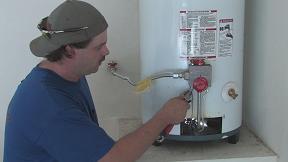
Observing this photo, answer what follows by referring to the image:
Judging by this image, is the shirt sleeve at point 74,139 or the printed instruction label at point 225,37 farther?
the printed instruction label at point 225,37

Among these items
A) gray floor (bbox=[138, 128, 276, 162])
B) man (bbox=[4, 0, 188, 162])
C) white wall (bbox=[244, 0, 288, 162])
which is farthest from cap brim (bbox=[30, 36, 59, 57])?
white wall (bbox=[244, 0, 288, 162])

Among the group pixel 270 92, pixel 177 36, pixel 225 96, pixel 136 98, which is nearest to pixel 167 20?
pixel 177 36

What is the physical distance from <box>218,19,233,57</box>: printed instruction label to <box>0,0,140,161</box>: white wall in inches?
18.0

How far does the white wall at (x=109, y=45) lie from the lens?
56.8 inches

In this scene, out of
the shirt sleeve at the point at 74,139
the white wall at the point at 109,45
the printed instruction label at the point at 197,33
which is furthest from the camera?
the white wall at the point at 109,45

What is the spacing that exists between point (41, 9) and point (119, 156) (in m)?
0.74

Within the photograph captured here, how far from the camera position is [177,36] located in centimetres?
113

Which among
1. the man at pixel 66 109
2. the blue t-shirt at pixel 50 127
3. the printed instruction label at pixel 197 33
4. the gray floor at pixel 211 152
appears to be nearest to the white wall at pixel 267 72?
the gray floor at pixel 211 152

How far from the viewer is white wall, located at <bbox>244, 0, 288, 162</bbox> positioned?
3.72 feet

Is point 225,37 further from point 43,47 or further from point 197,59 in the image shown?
point 43,47

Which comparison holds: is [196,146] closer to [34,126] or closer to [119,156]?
[119,156]

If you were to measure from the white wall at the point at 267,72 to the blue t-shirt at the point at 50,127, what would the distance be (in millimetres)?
527

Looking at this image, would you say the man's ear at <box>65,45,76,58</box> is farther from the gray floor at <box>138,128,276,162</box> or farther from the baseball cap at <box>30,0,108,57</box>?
the gray floor at <box>138,128,276,162</box>

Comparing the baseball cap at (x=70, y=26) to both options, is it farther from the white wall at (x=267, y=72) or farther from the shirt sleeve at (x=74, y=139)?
the white wall at (x=267, y=72)
